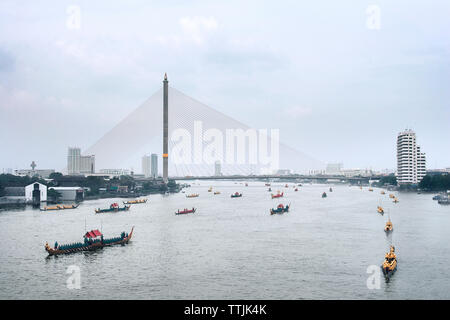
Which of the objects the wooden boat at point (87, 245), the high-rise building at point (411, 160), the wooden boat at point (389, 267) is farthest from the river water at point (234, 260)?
the high-rise building at point (411, 160)

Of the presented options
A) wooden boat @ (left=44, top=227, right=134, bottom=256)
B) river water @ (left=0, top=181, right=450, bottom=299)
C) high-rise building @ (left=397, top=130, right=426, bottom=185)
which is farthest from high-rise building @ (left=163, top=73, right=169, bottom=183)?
wooden boat @ (left=44, top=227, right=134, bottom=256)

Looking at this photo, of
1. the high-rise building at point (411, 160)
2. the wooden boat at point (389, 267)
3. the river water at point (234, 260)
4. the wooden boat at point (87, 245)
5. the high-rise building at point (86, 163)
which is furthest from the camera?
the high-rise building at point (86, 163)

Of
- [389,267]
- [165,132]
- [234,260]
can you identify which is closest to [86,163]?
[165,132]

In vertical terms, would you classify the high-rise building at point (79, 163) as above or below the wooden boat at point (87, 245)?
above

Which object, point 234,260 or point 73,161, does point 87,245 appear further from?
point 73,161

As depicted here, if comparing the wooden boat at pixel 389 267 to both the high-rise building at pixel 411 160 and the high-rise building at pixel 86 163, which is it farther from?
the high-rise building at pixel 86 163
